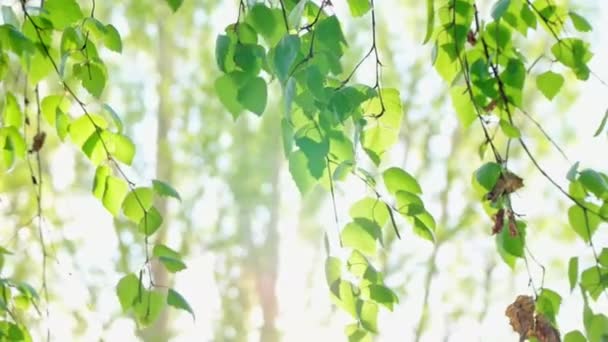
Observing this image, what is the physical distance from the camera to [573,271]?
522 mm

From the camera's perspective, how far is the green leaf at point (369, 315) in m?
0.52

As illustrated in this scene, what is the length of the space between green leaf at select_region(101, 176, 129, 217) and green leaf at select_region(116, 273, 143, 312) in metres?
0.05

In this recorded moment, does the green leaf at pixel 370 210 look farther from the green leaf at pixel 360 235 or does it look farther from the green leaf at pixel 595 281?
the green leaf at pixel 595 281

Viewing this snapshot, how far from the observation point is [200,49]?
11.3 ft

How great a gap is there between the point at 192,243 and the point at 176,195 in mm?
2908

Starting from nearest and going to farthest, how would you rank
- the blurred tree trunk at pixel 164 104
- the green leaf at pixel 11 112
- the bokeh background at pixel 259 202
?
the green leaf at pixel 11 112 < the bokeh background at pixel 259 202 < the blurred tree trunk at pixel 164 104

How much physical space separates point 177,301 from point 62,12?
0.21 metres

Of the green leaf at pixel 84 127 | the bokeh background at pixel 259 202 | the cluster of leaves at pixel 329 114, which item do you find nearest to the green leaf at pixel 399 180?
the cluster of leaves at pixel 329 114

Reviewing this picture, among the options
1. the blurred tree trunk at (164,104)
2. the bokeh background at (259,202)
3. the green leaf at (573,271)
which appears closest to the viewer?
the green leaf at (573,271)

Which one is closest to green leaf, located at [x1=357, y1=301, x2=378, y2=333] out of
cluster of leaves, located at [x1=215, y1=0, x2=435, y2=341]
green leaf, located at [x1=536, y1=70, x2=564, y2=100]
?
cluster of leaves, located at [x1=215, y1=0, x2=435, y2=341]

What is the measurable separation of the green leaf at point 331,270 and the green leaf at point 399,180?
58 millimetres

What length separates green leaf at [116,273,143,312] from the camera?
1.80ft

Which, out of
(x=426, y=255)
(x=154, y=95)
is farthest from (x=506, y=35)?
(x=154, y=95)

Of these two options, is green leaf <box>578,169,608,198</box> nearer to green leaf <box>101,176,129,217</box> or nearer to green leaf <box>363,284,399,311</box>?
green leaf <box>363,284,399,311</box>
